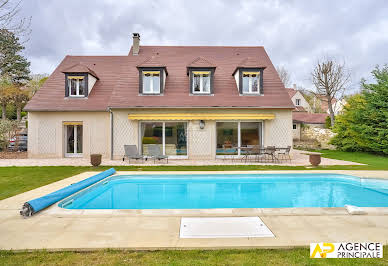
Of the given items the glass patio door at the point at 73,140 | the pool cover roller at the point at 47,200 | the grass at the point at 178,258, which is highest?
the glass patio door at the point at 73,140

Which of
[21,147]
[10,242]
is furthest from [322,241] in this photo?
[21,147]

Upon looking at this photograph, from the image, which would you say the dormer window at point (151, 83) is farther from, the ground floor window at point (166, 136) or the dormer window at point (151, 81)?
the ground floor window at point (166, 136)

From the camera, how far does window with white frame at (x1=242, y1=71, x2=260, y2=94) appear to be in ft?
72.3

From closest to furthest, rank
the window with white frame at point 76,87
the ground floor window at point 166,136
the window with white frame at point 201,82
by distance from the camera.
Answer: the ground floor window at point 166,136, the window with white frame at point 201,82, the window with white frame at point 76,87

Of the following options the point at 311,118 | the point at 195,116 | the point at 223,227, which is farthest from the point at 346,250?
the point at 311,118

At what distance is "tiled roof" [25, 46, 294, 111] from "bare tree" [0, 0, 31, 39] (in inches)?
488

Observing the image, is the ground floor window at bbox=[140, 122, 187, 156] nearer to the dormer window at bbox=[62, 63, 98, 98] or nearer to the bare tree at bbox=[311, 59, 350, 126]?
the dormer window at bbox=[62, 63, 98, 98]

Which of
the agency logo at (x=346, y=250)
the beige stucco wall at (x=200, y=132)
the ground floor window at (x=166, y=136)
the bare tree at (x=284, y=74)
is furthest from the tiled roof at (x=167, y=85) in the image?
the bare tree at (x=284, y=74)

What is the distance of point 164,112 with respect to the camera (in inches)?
816

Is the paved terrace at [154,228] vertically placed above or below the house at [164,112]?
below

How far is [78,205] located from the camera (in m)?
9.01

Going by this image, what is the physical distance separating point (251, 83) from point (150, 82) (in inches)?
354

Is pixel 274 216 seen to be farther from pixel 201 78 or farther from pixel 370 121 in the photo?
pixel 370 121

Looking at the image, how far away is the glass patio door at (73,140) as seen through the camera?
73.4 ft
